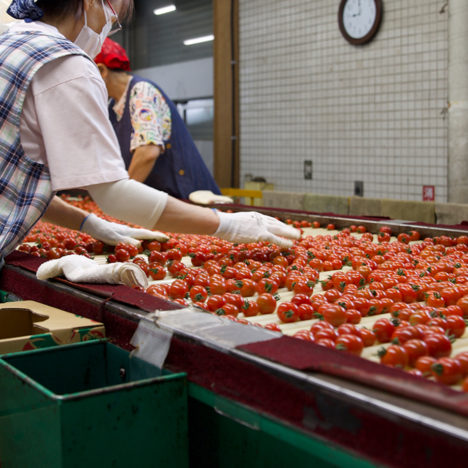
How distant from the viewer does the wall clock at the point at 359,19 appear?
6746 mm

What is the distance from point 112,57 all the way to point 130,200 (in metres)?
2.81

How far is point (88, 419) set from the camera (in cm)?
105

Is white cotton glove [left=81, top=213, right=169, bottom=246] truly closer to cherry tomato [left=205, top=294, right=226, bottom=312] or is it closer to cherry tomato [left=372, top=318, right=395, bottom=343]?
cherry tomato [left=205, top=294, right=226, bottom=312]

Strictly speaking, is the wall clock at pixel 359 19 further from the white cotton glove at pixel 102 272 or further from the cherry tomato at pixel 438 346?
the cherry tomato at pixel 438 346

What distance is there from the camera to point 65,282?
180 cm

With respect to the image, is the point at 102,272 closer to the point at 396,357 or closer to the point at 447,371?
the point at 396,357

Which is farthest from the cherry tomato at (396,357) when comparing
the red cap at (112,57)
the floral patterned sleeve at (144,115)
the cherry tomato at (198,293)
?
the red cap at (112,57)

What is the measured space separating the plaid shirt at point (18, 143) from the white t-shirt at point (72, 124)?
0.13 feet

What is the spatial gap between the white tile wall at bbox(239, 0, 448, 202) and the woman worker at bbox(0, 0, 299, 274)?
16.3 feet

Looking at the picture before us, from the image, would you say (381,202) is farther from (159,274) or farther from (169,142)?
(159,274)

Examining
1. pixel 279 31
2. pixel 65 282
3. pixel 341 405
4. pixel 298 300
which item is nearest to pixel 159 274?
pixel 65 282

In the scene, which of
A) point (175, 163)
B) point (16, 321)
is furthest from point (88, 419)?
point (175, 163)

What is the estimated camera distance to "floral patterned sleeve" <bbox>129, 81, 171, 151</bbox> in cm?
452

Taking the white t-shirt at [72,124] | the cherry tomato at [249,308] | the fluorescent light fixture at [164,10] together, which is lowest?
the cherry tomato at [249,308]
